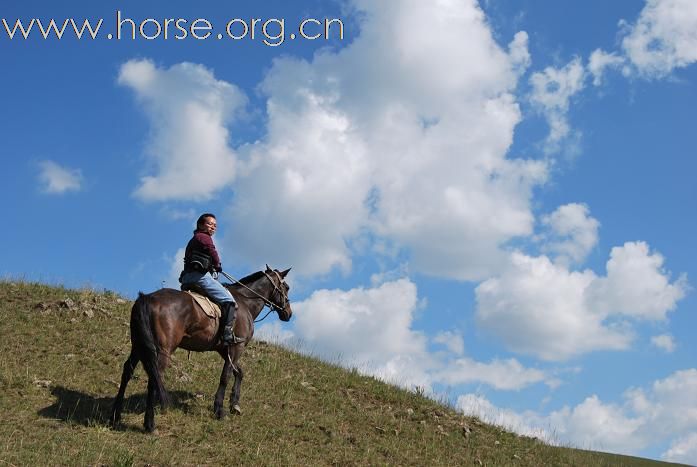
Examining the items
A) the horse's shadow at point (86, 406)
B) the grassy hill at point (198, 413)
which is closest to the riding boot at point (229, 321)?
the grassy hill at point (198, 413)

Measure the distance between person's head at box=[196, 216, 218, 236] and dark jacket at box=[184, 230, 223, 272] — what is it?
0.11m

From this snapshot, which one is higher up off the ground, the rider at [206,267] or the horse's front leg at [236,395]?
the rider at [206,267]

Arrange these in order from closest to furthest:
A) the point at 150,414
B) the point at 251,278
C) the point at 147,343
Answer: the point at 147,343 < the point at 150,414 < the point at 251,278

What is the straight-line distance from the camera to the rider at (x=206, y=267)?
13602mm

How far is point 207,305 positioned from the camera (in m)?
13.6

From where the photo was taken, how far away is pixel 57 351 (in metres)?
16.5

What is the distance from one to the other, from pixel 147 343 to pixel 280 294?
4449 mm

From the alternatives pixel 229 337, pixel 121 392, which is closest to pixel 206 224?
pixel 229 337

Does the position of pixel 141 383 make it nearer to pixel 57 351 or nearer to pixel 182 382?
pixel 182 382

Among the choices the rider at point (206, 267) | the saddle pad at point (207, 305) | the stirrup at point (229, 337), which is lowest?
the stirrup at point (229, 337)

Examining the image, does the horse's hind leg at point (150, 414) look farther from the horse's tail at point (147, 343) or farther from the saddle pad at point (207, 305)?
the saddle pad at point (207, 305)

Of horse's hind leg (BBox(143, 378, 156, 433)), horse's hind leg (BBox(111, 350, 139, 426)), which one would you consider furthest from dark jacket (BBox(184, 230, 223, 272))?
horse's hind leg (BBox(143, 378, 156, 433))

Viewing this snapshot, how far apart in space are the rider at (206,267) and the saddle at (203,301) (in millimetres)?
81

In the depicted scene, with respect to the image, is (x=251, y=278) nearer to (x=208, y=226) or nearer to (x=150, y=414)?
(x=208, y=226)
